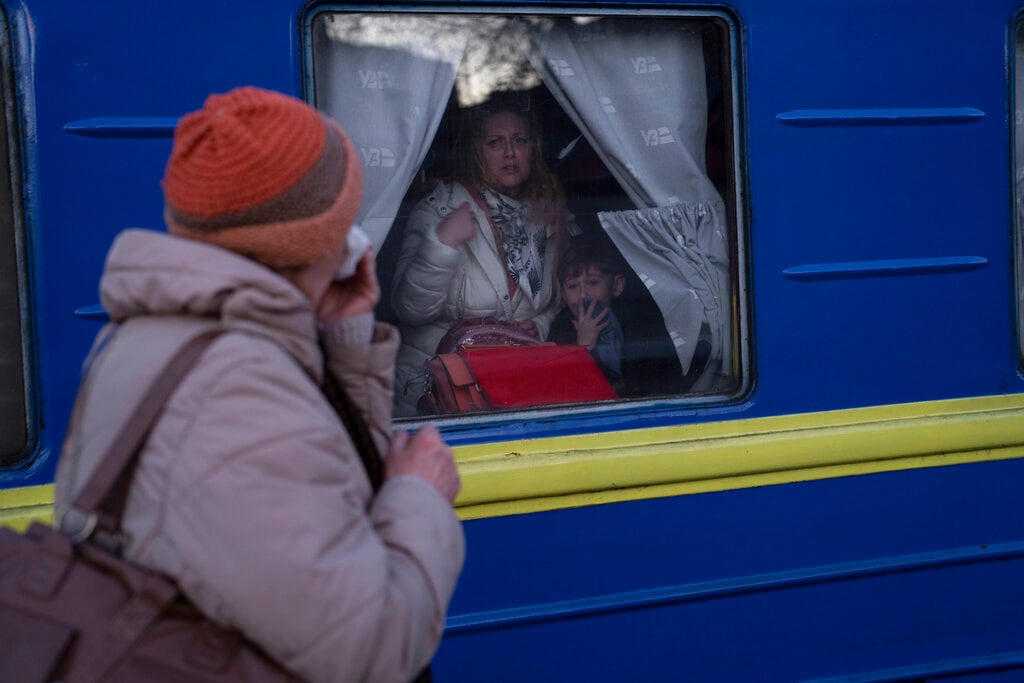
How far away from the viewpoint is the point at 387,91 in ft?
7.68

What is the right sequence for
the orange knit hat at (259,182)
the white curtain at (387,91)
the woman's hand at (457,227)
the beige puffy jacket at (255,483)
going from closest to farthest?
the beige puffy jacket at (255,483)
the orange knit hat at (259,182)
the white curtain at (387,91)
the woman's hand at (457,227)

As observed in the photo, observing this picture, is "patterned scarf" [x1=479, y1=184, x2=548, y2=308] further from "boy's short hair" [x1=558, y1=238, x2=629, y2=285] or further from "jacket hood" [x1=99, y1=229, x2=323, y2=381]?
"jacket hood" [x1=99, y1=229, x2=323, y2=381]

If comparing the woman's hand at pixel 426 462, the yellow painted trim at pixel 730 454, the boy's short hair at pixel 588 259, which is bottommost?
the yellow painted trim at pixel 730 454

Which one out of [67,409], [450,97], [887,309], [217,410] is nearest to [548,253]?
[450,97]

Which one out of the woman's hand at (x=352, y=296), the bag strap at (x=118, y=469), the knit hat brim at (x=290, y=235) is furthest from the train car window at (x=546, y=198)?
the bag strap at (x=118, y=469)

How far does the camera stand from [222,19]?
214 centimetres

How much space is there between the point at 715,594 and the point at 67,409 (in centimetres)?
146

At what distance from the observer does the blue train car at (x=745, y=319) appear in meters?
2.32

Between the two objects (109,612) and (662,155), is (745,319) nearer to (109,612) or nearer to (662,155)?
(662,155)

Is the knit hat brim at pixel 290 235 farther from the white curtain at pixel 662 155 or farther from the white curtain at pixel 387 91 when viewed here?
the white curtain at pixel 662 155

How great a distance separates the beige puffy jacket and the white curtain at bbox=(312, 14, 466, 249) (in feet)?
3.48

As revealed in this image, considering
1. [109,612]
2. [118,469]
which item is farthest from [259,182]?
[109,612]

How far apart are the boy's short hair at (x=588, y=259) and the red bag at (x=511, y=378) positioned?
18 centimetres

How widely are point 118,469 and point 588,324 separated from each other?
4.86 feet
